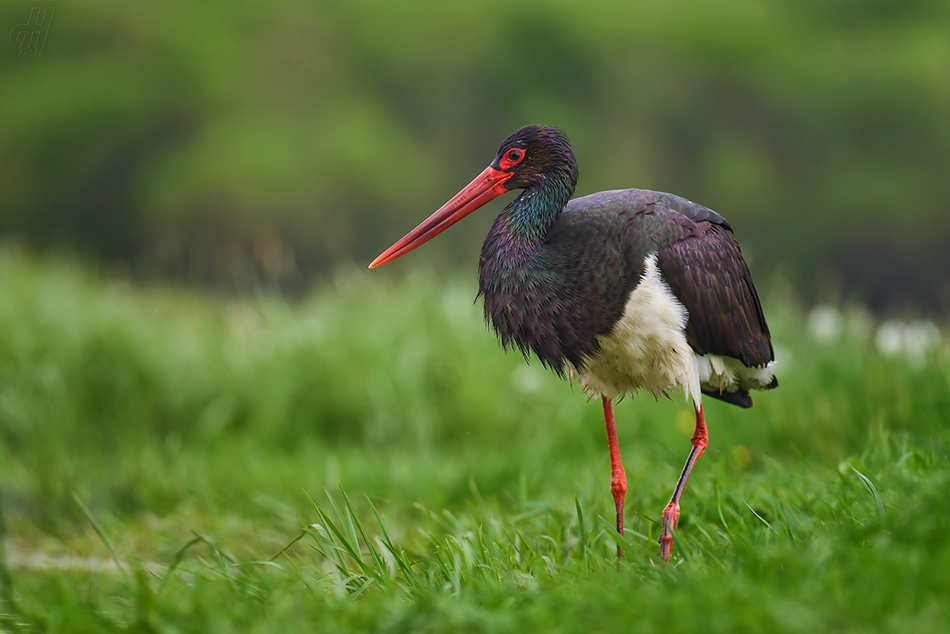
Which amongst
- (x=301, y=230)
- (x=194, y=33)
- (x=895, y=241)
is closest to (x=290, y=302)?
(x=301, y=230)

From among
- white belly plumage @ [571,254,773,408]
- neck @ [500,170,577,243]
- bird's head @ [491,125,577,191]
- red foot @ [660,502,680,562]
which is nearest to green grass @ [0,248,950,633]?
red foot @ [660,502,680,562]

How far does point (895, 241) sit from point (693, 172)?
2234mm

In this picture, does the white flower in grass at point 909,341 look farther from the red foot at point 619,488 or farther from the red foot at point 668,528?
the red foot at point 668,528

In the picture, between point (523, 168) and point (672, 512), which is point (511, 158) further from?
point (672, 512)

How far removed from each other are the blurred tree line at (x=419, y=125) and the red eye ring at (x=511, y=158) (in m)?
6.37

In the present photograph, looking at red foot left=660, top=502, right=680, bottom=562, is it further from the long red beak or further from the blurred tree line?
the blurred tree line

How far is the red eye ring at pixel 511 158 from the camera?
2779 millimetres

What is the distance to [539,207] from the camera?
2725 mm

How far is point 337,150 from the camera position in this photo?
1034 centimetres

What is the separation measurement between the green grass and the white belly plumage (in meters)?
0.37

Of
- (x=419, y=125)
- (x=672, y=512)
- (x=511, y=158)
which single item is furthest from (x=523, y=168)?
(x=419, y=125)

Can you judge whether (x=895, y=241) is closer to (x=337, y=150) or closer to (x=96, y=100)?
Answer: (x=337, y=150)

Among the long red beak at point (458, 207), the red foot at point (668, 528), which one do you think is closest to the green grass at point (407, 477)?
the red foot at point (668, 528)

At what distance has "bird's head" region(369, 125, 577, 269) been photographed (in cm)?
276
